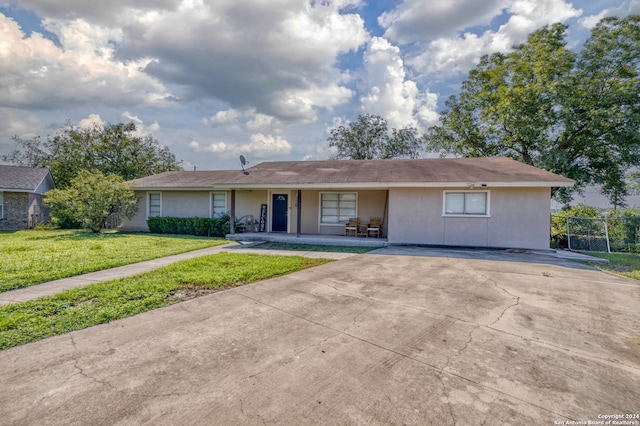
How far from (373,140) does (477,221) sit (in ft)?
68.6

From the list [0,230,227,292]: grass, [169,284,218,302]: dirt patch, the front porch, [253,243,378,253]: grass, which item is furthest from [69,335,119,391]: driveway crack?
the front porch

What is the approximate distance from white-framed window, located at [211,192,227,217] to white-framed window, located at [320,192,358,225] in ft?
16.7

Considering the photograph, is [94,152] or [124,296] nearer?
[124,296]

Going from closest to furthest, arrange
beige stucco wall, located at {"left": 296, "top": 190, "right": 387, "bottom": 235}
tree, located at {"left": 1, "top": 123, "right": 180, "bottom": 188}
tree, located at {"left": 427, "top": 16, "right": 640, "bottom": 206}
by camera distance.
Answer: beige stucco wall, located at {"left": 296, "top": 190, "right": 387, "bottom": 235}, tree, located at {"left": 427, "top": 16, "right": 640, "bottom": 206}, tree, located at {"left": 1, "top": 123, "right": 180, "bottom": 188}

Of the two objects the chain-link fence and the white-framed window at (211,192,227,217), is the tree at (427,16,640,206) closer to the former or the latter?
the chain-link fence

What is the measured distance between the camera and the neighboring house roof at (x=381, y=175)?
10328 mm

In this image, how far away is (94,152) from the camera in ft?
87.7

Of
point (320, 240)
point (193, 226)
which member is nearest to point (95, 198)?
point (193, 226)

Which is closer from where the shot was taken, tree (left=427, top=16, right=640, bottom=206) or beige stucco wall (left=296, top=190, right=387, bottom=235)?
beige stucco wall (left=296, top=190, right=387, bottom=235)

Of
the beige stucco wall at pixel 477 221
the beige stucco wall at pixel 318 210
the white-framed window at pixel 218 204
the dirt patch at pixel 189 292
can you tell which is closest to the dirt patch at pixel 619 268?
the beige stucco wall at pixel 477 221

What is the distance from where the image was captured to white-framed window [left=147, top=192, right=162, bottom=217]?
16.5 meters

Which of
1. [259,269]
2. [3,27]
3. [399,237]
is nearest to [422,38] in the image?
[399,237]

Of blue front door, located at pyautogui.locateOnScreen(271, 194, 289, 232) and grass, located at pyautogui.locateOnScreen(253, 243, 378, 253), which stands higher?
blue front door, located at pyautogui.locateOnScreen(271, 194, 289, 232)

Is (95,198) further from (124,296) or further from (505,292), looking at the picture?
(505,292)
